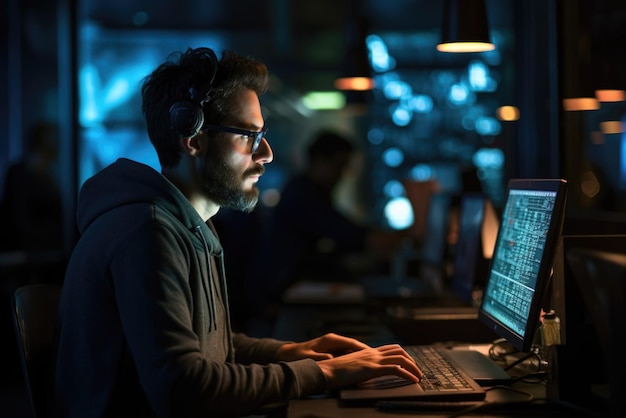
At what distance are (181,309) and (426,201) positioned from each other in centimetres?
345

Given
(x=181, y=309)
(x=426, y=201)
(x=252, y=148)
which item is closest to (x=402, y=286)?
(x=426, y=201)

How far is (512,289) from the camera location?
75.9 inches

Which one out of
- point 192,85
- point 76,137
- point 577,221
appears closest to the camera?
point 192,85

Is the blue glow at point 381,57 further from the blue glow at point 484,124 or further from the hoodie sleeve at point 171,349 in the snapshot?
the hoodie sleeve at point 171,349

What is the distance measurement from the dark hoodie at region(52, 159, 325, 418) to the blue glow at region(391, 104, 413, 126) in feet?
24.5

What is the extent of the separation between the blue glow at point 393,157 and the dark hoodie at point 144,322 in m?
7.41

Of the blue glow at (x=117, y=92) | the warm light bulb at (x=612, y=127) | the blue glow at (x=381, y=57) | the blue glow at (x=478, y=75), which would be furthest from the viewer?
the blue glow at (x=381, y=57)

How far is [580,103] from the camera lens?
3.75m

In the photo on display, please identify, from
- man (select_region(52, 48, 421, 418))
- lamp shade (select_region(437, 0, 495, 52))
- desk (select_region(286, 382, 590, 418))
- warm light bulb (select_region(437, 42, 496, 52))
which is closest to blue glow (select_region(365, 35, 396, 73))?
warm light bulb (select_region(437, 42, 496, 52))

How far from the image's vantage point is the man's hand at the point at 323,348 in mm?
1998

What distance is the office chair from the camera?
179 centimetres

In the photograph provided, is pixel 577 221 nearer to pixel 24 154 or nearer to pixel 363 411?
pixel 363 411

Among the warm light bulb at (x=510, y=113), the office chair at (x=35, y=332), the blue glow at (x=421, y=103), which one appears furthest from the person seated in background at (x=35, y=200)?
the blue glow at (x=421, y=103)

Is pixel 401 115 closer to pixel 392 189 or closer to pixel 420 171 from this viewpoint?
pixel 420 171
